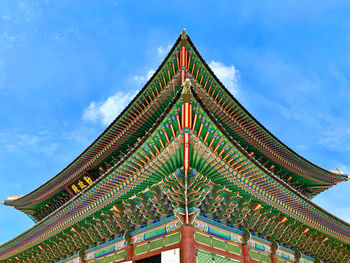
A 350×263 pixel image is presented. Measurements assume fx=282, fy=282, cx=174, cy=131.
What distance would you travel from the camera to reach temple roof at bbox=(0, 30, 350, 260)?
8.05m

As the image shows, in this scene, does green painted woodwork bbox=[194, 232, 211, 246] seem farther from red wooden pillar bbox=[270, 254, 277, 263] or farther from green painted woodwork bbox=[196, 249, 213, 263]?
red wooden pillar bbox=[270, 254, 277, 263]

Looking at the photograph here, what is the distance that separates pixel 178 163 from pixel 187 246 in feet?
7.63

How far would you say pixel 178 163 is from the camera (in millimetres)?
8195

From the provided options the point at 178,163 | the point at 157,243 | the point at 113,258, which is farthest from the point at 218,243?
the point at 113,258

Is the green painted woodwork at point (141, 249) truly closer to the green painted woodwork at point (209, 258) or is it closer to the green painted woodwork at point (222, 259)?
the green painted woodwork at point (209, 258)

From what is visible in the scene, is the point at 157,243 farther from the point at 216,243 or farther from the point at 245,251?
the point at 245,251

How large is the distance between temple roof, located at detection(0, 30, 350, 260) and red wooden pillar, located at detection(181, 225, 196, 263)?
5.06 ft

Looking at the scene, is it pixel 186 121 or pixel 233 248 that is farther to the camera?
pixel 233 248

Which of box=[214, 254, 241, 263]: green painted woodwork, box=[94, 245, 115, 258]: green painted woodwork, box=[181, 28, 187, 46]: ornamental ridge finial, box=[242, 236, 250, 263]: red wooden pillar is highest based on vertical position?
box=[181, 28, 187, 46]: ornamental ridge finial

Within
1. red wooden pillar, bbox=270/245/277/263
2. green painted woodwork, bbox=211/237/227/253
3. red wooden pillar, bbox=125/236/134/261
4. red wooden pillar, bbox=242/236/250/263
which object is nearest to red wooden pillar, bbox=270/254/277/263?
red wooden pillar, bbox=270/245/277/263

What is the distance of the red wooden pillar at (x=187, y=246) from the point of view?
7812mm

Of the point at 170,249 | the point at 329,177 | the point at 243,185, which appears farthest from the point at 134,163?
the point at 329,177

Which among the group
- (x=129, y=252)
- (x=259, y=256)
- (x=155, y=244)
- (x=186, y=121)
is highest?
(x=186, y=121)

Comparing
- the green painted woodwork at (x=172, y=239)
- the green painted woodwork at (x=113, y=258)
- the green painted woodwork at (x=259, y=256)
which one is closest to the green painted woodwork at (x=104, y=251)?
the green painted woodwork at (x=113, y=258)
